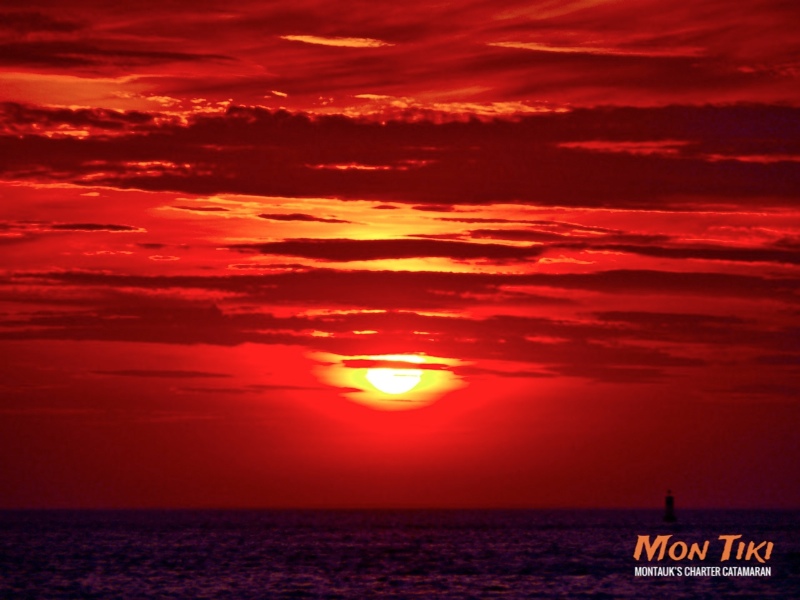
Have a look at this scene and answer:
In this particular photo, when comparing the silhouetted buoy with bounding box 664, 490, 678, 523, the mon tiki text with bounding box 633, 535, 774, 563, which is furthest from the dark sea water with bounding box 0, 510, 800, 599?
the silhouetted buoy with bounding box 664, 490, 678, 523

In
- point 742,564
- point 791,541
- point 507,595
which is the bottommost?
point 507,595

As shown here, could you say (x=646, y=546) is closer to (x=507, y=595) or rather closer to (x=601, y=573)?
(x=601, y=573)

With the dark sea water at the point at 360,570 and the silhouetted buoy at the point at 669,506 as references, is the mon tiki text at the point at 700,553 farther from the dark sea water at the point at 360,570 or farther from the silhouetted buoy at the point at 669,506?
the silhouetted buoy at the point at 669,506

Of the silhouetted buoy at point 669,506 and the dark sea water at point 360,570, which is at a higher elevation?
the silhouetted buoy at point 669,506

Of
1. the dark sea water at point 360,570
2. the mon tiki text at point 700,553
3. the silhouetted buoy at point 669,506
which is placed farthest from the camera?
the silhouetted buoy at point 669,506

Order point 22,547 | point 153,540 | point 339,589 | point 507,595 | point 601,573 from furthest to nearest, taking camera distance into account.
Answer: point 153,540 < point 22,547 < point 601,573 < point 339,589 < point 507,595

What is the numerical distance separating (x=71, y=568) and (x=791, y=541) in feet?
236

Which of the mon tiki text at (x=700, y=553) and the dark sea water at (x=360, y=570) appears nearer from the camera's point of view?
the dark sea water at (x=360, y=570)

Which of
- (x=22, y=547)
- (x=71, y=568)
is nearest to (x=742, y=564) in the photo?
(x=71, y=568)

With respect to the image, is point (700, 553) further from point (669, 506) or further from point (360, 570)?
point (669, 506)

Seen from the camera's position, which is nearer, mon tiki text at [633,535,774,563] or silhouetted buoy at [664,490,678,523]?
mon tiki text at [633,535,774,563]

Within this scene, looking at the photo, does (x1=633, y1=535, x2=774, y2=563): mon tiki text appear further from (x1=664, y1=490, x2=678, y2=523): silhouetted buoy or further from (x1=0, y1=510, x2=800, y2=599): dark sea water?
(x1=664, y1=490, x2=678, y2=523): silhouetted buoy

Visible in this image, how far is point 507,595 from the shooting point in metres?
65.0

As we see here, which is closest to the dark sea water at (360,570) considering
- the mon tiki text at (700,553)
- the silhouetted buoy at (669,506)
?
the mon tiki text at (700,553)
